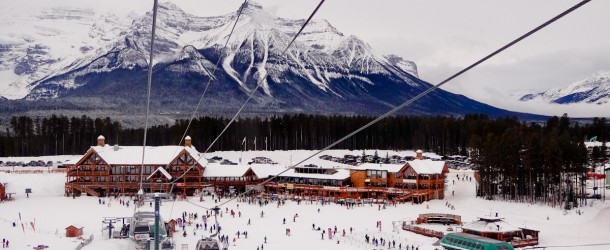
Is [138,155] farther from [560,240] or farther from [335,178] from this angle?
[560,240]

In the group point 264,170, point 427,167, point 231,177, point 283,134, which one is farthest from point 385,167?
point 283,134

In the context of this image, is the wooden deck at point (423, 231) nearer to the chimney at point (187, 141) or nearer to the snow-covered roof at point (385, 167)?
the snow-covered roof at point (385, 167)

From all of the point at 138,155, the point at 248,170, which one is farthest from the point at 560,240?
the point at 138,155

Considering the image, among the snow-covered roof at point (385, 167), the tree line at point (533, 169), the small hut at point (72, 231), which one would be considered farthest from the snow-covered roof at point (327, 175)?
the small hut at point (72, 231)

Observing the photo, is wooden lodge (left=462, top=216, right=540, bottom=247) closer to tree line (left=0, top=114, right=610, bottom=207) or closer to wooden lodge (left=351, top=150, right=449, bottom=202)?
wooden lodge (left=351, top=150, right=449, bottom=202)

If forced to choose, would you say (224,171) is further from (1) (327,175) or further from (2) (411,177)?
(2) (411,177)

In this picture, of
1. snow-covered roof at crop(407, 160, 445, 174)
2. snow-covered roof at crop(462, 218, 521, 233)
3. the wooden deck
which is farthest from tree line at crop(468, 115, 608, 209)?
the wooden deck

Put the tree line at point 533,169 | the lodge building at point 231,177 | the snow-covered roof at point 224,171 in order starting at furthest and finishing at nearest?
the snow-covered roof at point 224,171 < the lodge building at point 231,177 < the tree line at point 533,169
